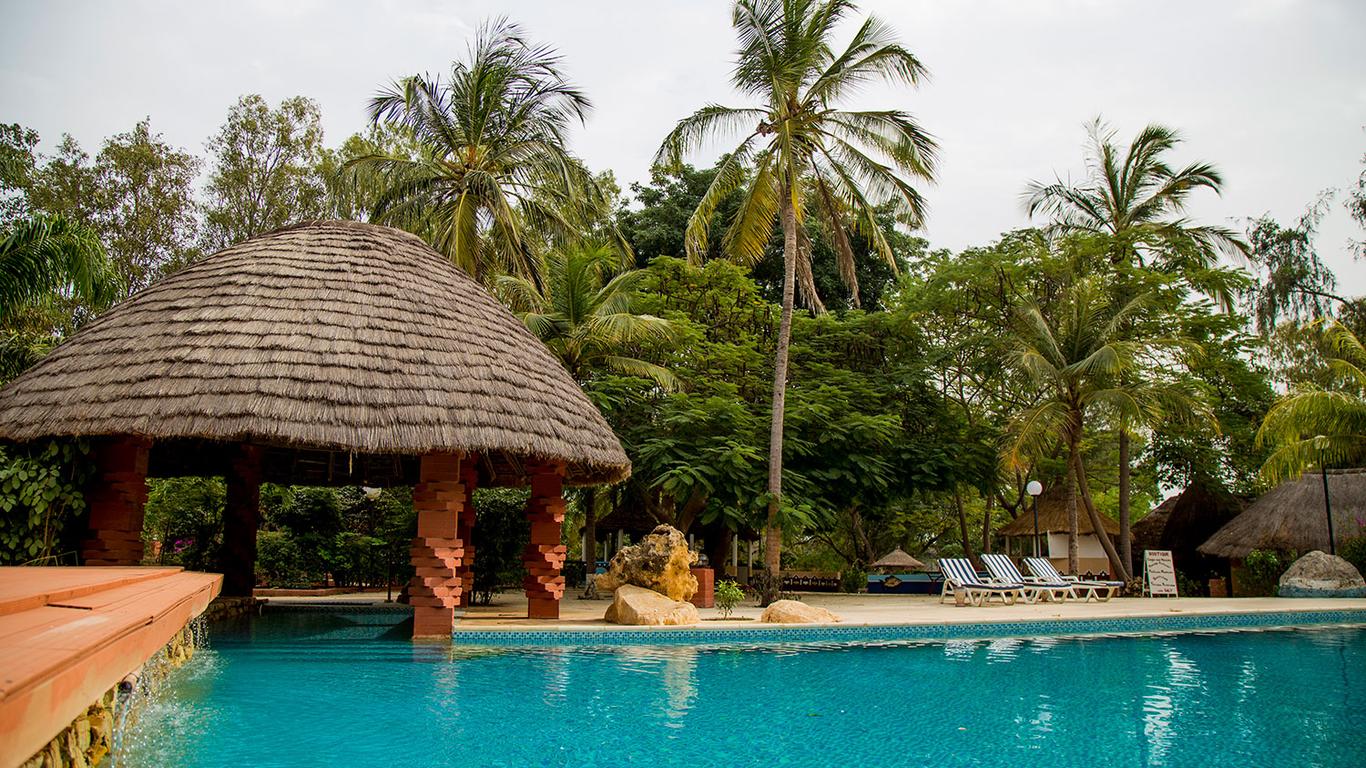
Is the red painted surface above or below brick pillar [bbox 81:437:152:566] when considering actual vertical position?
below

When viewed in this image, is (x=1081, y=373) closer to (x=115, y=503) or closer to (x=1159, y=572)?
(x=1159, y=572)

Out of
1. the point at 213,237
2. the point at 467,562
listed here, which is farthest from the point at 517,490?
the point at 213,237

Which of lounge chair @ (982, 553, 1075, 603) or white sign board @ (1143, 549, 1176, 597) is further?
white sign board @ (1143, 549, 1176, 597)

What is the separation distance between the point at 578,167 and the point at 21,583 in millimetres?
11160

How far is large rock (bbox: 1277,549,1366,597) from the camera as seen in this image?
51.0ft

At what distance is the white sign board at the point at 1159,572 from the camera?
1593 cm

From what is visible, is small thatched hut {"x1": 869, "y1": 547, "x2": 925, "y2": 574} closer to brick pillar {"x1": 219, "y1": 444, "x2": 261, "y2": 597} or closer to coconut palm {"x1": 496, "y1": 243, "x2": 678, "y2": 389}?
coconut palm {"x1": 496, "y1": 243, "x2": 678, "y2": 389}

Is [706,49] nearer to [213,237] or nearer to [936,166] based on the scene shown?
[936,166]

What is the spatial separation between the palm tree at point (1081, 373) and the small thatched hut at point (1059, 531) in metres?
5.13

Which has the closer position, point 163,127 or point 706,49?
point 706,49

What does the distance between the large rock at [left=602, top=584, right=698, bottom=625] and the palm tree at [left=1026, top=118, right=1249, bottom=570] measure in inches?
440

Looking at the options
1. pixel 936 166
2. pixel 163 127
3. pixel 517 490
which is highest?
pixel 163 127

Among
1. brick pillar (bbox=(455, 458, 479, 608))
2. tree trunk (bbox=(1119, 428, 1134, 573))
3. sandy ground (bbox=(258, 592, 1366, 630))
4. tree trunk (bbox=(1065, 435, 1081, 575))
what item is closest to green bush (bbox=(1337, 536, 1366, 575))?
sandy ground (bbox=(258, 592, 1366, 630))

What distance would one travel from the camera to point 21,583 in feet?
13.0
